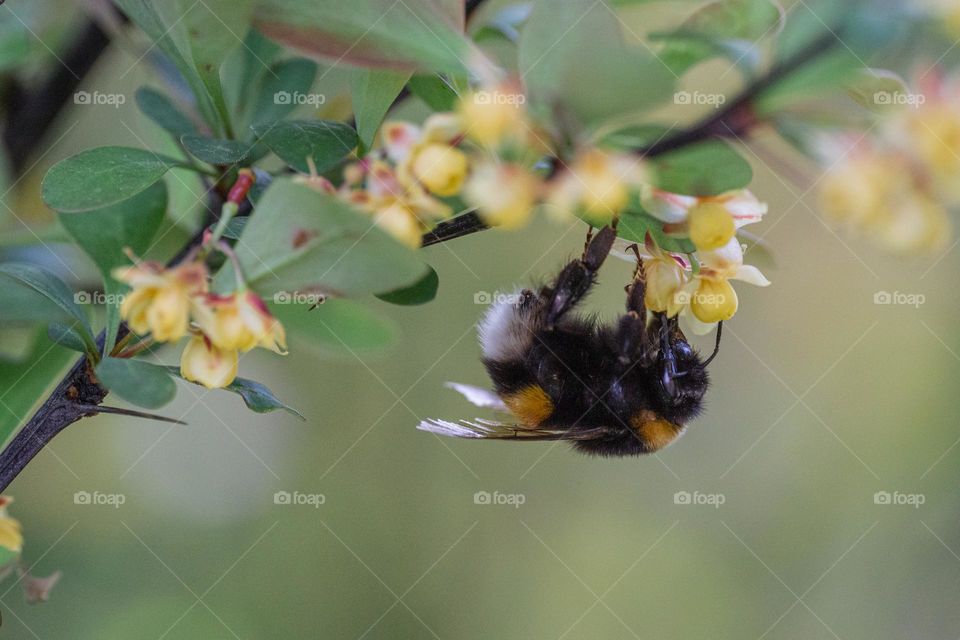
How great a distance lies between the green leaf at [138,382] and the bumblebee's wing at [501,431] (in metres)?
0.37

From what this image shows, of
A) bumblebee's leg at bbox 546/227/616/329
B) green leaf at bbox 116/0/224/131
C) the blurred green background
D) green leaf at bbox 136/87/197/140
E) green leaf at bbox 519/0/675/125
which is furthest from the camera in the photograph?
the blurred green background

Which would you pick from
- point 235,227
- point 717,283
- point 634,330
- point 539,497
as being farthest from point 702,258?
point 539,497

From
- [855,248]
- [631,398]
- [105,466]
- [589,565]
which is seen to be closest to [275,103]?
[631,398]

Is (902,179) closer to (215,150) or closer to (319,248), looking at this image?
(319,248)

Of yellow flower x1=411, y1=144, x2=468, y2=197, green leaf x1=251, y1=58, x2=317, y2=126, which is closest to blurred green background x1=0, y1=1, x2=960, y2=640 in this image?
green leaf x1=251, y1=58, x2=317, y2=126

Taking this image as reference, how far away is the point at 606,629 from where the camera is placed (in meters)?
2.41

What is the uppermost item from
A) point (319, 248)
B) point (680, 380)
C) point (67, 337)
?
point (319, 248)

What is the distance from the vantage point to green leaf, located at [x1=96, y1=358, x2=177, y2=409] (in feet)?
1.92

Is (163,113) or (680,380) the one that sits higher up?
(163,113)

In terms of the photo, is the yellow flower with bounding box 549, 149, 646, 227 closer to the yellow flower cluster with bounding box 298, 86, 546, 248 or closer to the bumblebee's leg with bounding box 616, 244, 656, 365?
the yellow flower cluster with bounding box 298, 86, 546, 248

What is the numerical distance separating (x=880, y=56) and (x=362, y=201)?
293mm

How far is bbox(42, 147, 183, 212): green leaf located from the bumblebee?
43 centimetres

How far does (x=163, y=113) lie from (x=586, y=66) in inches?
22.1

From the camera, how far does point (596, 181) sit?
0.51 meters
